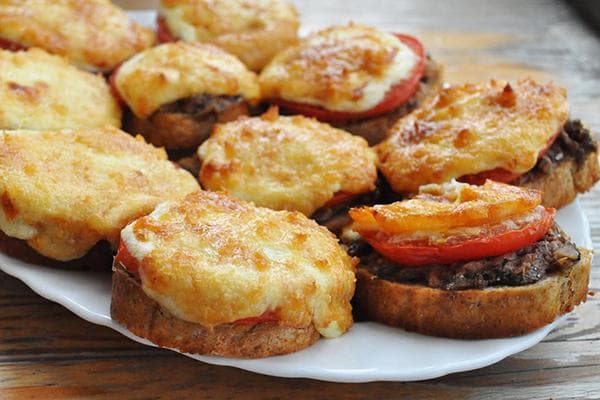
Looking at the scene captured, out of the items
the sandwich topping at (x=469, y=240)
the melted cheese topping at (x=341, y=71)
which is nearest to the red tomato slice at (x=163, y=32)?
the melted cheese topping at (x=341, y=71)

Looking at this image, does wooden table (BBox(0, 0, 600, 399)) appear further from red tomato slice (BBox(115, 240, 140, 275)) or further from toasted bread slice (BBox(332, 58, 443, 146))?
toasted bread slice (BBox(332, 58, 443, 146))

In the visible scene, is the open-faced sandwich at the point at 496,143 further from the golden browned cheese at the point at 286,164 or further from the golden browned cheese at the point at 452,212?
A: the golden browned cheese at the point at 452,212

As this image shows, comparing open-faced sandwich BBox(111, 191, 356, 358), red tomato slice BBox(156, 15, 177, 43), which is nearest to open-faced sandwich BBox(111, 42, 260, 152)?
red tomato slice BBox(156, 15, 177, 43)

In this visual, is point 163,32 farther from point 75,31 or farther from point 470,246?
point 470,246

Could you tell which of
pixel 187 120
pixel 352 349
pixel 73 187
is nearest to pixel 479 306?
pixel 352 349

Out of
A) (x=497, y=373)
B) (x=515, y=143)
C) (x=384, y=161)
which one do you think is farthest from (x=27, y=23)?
(x=497, y=373)

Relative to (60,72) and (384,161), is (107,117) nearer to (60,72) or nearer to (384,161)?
(60,72)
